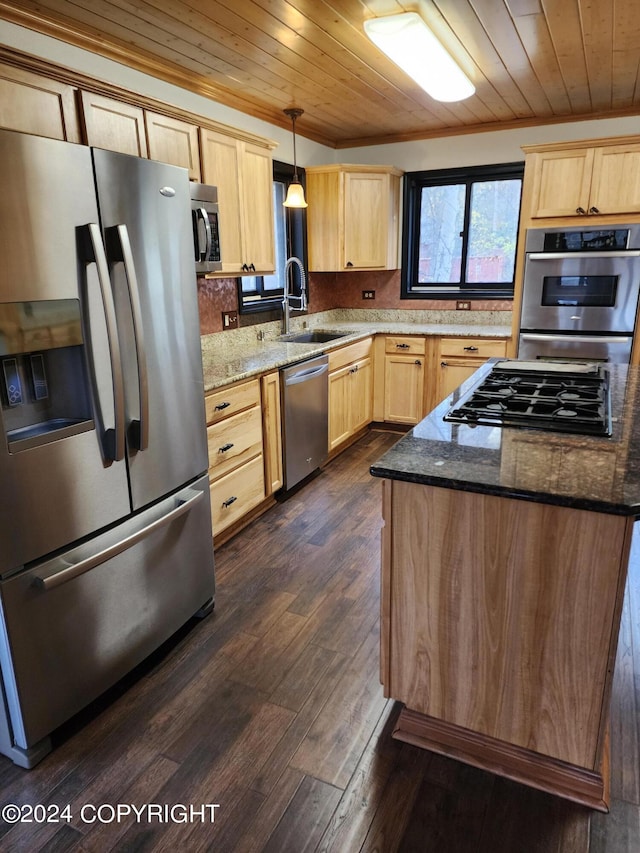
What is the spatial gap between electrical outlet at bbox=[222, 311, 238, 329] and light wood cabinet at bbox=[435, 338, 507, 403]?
5.63 feet

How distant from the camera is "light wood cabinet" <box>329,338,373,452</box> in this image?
413 centimetres

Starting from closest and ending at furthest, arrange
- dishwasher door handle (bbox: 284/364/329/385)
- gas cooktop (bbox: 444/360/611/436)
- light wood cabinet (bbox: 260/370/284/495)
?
gas cooktop (bbox: 444/360/611/436) → light wood cabinet (bbox: 260/370/284/495) → dishwasher door handle (bbox: 284/364/329/385)

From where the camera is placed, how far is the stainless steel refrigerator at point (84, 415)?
1.53 metres

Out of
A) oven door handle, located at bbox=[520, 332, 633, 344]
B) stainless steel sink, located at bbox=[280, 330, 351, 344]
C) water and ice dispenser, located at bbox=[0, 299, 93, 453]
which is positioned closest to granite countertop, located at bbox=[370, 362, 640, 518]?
water and ice dispenser, located at bbox=[0, 299, 93, 453]

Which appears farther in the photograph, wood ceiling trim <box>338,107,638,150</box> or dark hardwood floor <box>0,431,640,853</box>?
wood ceiling trim <box>338,107,638,150</box>

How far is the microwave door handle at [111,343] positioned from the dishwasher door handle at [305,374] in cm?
168

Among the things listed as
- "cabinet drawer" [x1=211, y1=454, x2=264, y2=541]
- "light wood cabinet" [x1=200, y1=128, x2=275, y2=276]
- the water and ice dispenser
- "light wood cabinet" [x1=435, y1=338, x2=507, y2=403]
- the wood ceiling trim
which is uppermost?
the wood ceiling trim

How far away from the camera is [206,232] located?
2639 millimetres

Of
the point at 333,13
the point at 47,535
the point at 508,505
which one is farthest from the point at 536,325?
the point at 47,535

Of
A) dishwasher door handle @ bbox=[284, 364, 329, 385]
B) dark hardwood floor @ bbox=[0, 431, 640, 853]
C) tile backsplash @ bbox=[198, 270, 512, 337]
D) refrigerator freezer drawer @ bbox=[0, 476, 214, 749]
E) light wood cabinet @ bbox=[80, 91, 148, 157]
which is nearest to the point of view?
dark hardwood floor @ bbox=[0, 431, 640, 853]

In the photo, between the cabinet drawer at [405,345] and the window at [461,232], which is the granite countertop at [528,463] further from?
the window at [461,232]

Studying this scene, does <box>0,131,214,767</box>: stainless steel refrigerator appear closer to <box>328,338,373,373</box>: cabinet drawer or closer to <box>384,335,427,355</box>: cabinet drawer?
<box>328,338,373,373</box>: cabinet drawer

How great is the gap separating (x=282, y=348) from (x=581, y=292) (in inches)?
82.6

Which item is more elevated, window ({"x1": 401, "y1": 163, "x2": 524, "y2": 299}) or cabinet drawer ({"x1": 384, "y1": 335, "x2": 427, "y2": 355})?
window ({"x1": 401, "y1": 163, "x2": 524, "y2": 299})
